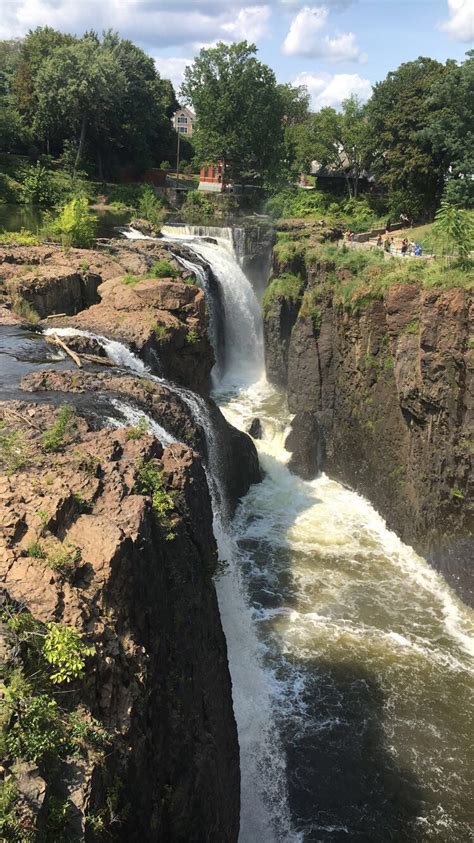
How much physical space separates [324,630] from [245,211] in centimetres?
4047

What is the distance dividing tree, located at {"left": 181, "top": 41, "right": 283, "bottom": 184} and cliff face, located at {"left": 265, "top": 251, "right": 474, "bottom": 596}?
3030 centimetres

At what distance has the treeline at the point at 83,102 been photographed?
4967cm

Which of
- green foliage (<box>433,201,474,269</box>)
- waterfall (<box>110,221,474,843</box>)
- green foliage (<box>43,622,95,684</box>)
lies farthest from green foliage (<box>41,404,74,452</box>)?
green foliage (<box>433,201,474,269</box>)

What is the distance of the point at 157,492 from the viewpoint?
9680 mm

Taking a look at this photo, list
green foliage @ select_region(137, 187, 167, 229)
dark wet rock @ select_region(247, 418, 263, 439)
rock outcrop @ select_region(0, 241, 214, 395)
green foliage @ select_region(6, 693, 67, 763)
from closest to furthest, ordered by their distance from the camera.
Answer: green foliage @ select_region(6, 693, 67, 763) → rock outcrop @ select_region(0, 241, 214, 395) → dark wet rock @ select_region(247, 418, 263, 439) → green foliage @ select_region(137, 187, 167, 229)

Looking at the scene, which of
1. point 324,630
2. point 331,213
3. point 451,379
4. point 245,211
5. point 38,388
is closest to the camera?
point 38,388

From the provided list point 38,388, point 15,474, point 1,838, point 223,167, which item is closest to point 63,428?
point 15,474

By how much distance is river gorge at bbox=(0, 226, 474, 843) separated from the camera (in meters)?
8.10

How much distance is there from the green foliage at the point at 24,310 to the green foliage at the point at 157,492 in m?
10.8

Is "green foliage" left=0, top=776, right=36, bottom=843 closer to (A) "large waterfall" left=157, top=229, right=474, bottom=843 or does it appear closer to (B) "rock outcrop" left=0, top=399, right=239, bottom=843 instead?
(B) "rock outcrop" left=0, top=399, right=239, bottom=843

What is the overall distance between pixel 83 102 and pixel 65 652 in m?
54.0

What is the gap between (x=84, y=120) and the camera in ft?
169

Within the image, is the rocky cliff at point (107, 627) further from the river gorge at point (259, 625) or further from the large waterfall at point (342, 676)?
the large waterfall at point (342, 676)

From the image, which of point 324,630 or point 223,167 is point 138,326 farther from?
point 223,167
